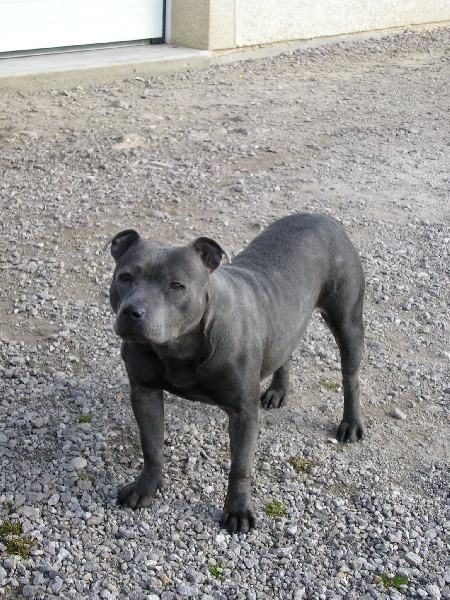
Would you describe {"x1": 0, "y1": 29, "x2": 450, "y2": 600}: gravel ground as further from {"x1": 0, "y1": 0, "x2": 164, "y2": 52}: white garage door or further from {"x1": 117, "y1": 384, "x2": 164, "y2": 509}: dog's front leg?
{"x1": 0, "y1": 0, "x2": 164, "y2": 52}: white garage door

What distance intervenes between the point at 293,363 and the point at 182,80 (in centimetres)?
618

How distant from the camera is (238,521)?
4367 millimetres

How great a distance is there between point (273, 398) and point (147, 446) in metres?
1.12

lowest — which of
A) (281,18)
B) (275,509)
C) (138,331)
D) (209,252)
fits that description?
(281,18)

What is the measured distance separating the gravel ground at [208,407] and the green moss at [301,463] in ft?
0.14

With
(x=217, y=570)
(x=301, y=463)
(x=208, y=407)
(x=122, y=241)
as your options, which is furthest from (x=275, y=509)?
(x=122, y=241)

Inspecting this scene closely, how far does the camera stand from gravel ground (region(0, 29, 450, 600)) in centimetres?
417

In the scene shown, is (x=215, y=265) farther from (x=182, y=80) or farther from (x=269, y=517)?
(x=182, y=80)

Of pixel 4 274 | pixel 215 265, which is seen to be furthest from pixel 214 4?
pixel 215 265

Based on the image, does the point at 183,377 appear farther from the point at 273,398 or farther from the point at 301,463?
the point at 273,398

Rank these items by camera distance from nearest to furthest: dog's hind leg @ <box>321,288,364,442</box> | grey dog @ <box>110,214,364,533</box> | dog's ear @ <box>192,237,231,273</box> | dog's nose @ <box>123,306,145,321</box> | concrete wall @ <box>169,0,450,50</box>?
dog's nose @ <box>123,306,145,321</box> < grey dog @ <box>110,214,364,533</box> < dog's ear @ <box>192,237,231,273</box> < dog's hind leg @ <box>321,288,364,442</box> < concrete wall @ <box>169,0,450,50</box>

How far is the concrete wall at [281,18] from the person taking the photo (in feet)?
38.3

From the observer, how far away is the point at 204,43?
460 inches

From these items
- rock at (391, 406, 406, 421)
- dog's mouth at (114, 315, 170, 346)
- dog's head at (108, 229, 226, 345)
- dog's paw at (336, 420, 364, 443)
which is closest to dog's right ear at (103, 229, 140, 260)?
dog's head at (108, 229, 226, 345)
